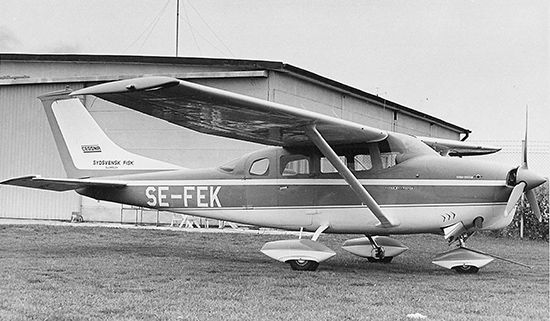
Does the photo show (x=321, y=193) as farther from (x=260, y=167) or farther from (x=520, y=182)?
(x=520, y=182)

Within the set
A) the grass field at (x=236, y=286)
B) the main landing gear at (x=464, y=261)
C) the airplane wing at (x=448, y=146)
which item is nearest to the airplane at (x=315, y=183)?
the main landing gear at (x=464, y=261)

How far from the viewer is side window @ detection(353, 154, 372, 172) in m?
8.98

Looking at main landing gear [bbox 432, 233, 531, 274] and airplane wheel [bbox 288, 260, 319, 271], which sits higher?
main landing gear [bbox 432, 233, 531, 274]

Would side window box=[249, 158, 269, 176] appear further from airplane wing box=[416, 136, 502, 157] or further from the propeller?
the propeller

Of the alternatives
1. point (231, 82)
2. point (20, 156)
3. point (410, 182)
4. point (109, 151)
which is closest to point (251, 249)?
point (109, 151)

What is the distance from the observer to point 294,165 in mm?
9547

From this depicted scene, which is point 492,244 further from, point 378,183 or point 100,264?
point 100,264

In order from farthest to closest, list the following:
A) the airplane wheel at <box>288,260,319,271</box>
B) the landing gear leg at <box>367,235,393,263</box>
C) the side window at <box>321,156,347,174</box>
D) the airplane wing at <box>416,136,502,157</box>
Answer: the airplane wing at <box>416,136,502,157</box> < the landing gear leg at <box>367,235,393,263</box> < the side window at <box>321,156,347,174</box> < the airplane wheel at <box>288,260,319,271</box>

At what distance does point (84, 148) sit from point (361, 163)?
17.5 feet

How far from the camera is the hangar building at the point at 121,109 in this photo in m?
19.0

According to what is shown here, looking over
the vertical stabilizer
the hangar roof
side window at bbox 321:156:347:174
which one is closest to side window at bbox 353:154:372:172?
side window at bbox 321:156:347:174

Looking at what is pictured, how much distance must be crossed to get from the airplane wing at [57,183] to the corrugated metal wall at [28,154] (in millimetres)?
11257

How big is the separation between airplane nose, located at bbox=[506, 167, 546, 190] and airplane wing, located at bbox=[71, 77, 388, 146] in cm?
191

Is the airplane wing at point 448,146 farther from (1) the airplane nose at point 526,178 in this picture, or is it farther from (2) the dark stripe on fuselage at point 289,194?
(1) the airplane nose at point 526,178
